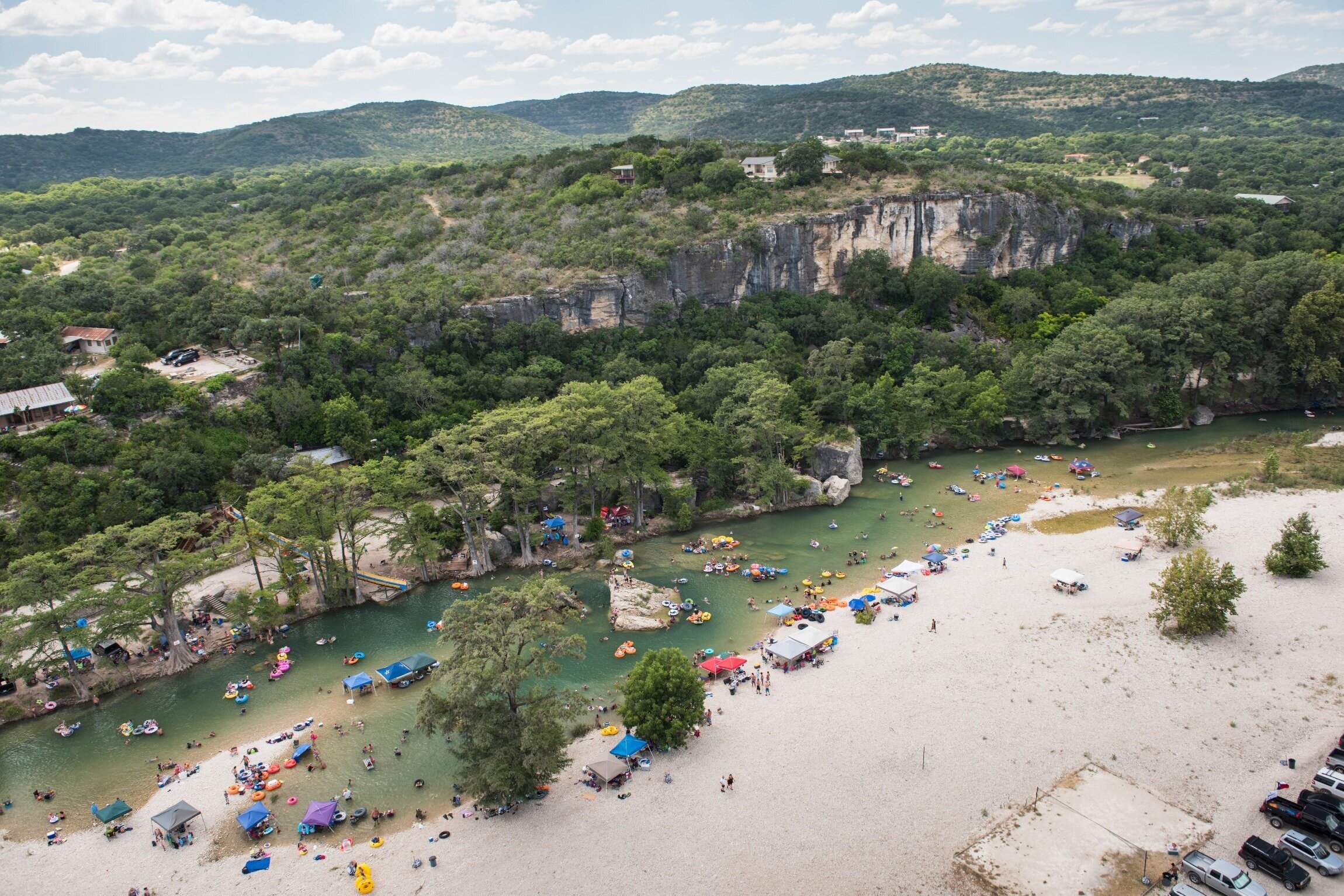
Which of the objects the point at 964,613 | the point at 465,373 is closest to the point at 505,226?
the point at 465,373

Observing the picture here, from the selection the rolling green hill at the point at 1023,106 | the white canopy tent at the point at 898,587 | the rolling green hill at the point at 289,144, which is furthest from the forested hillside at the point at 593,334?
the rolling green hill at the point at 1023,106

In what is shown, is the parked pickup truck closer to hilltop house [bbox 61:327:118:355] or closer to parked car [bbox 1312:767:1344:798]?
parked car [bbox 1312:767:1344:798]

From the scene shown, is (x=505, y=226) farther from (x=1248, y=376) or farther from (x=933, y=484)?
(x=1248, y=376)

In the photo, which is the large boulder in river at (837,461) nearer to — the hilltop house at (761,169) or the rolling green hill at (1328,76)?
the hilltop house at (761,169)

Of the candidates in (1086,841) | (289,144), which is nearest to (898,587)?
(1086,841)

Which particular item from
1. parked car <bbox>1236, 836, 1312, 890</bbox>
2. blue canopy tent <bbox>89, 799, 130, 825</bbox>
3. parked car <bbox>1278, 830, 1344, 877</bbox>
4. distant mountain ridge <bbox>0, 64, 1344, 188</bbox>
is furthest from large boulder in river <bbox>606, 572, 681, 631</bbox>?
distant mountain ridge <bbox>0, 64, 1344, 188</bbox>

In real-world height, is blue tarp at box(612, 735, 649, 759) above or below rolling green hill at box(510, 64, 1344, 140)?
below
